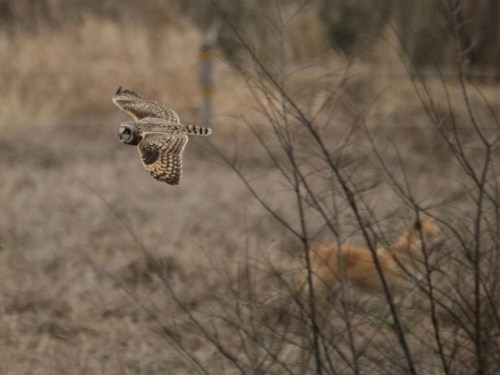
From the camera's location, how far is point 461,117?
11492mm

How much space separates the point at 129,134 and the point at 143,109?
0.34 metres

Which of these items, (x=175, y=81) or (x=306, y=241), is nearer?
(x=306, y=241)

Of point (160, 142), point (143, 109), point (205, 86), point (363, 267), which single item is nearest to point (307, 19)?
point (205, 86)

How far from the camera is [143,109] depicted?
3266mm

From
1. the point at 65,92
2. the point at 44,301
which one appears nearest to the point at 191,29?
the point at 65,92

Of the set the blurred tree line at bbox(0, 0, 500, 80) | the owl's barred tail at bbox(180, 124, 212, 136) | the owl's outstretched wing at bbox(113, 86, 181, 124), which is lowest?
the owl's barred tail at bbox(180, 124, 212, 136)

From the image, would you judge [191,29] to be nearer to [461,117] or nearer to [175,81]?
[175,81]

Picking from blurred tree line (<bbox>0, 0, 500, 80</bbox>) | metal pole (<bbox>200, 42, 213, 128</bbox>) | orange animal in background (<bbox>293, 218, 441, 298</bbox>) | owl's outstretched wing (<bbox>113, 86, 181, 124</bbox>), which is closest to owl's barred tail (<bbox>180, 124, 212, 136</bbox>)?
owl's outstretched wing (<bbox>113, 86, 181, 124</bbox>)

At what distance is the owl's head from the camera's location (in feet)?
9.60

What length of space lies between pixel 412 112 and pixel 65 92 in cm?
425

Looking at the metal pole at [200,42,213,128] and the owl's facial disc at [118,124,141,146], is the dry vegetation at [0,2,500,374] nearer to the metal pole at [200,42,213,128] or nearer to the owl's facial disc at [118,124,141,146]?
the owl's facial disc at [118,124,141,146]

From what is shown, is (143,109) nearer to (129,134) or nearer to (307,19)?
(129,134)

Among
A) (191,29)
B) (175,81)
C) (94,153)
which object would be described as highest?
(191,29)

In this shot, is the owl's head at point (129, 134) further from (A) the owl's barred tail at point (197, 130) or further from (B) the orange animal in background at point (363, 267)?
(B) the orange animal in background at point (363, 267)
